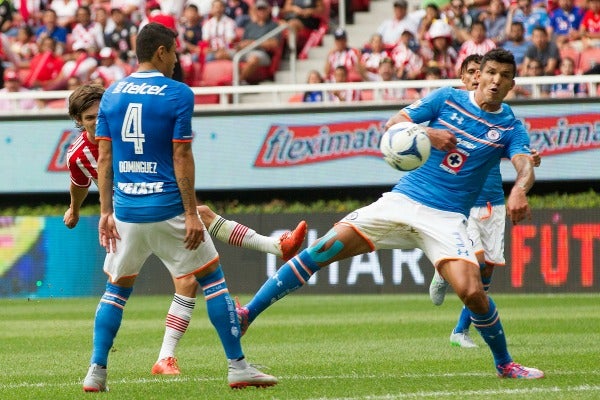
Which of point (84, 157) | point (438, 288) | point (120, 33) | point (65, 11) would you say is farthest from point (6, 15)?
point (84, 157)

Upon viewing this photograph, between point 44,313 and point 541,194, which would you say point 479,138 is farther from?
point 541,194

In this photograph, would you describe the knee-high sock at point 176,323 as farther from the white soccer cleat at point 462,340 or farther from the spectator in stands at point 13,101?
the spectator in stands at point 13,101

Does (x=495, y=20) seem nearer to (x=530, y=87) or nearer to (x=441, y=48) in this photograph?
(x=441, y=48)

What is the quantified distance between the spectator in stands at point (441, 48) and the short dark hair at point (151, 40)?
13.5 meters

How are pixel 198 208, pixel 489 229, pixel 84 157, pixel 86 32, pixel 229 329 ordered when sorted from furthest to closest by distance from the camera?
pixel 86 32, pixel 489 229, pixel 198 208, pixel 84 157, pixel 229 329

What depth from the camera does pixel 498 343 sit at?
789cm

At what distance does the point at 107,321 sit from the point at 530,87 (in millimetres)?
13329

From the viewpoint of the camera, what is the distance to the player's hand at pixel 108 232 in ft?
24.0

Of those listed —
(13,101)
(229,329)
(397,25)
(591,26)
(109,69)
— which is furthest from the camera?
(109,69)

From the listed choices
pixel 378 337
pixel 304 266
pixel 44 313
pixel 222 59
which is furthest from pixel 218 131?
pixel 304 266

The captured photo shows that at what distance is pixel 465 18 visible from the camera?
21.0 metres

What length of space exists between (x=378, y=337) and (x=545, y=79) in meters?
8.27

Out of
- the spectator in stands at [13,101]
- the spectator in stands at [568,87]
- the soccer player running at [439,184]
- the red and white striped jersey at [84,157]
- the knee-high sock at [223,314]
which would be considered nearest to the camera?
the knee-high sock at [223,314]

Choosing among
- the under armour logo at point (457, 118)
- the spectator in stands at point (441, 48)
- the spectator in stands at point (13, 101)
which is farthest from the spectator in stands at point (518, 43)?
the under armour logo at point (457, 118)
